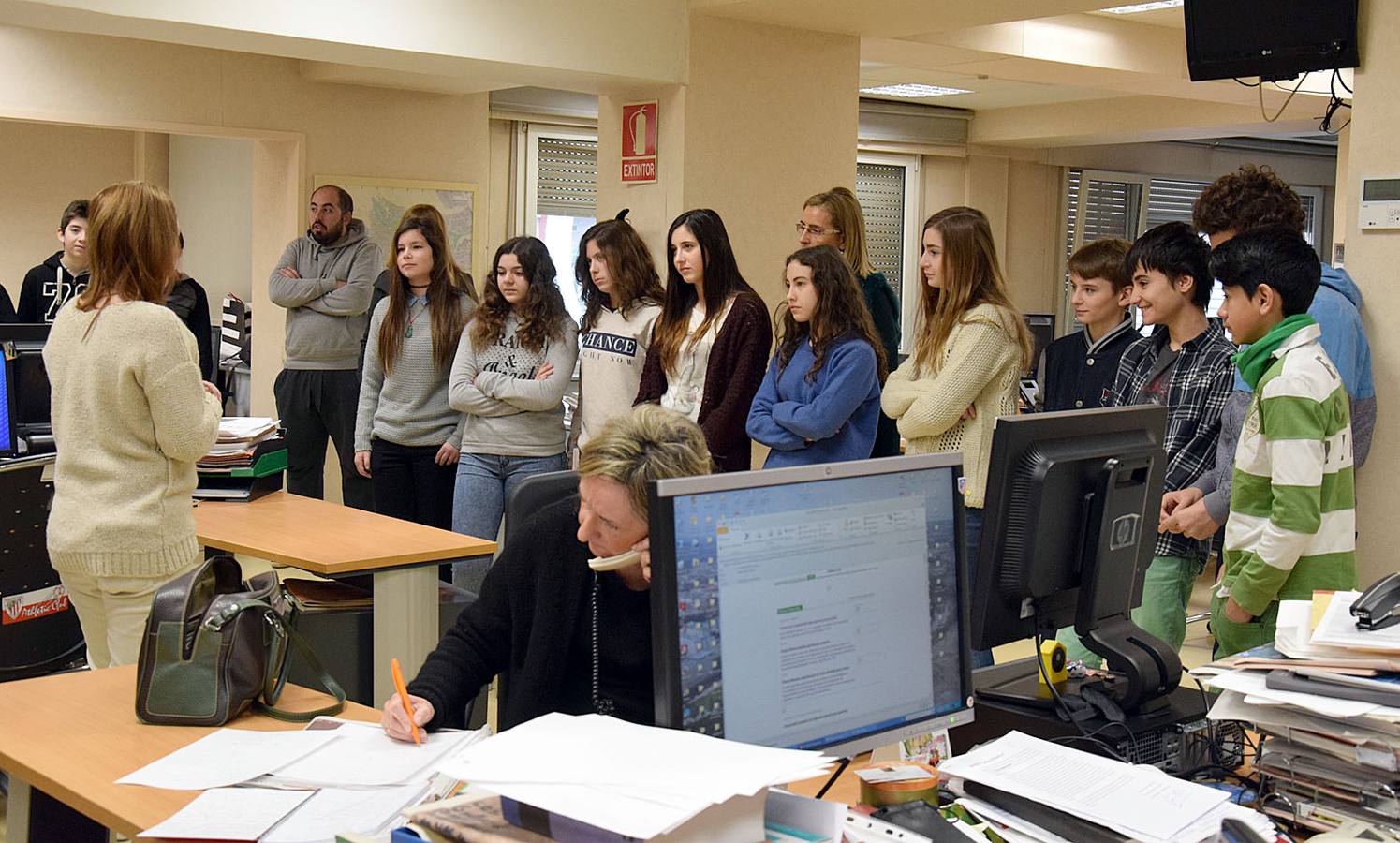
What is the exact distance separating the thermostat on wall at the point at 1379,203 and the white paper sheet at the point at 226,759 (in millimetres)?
2860

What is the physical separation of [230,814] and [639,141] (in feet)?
14.2

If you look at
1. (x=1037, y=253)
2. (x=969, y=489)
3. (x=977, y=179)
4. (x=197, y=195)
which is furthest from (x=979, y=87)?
(x=969, y=489)

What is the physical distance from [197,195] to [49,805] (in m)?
8.63

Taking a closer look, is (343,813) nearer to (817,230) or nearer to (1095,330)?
(817,230)

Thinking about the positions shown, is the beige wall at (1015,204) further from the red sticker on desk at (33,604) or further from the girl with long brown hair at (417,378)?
the red sticker on desk at (33,604)

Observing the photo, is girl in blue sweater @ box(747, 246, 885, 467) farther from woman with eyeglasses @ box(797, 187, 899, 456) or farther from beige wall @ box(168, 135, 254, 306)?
beige wall @ box(168, 135, 254, 306)

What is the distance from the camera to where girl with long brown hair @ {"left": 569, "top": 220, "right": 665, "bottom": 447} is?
465 centimetres

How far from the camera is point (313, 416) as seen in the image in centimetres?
633

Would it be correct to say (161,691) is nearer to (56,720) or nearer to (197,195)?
(56,720)

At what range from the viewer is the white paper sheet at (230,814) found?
181cm

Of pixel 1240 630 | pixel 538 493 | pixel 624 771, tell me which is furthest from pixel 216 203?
pixel 624 771

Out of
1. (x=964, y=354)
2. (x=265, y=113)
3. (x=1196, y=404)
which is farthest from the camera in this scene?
(x=265, y=113)

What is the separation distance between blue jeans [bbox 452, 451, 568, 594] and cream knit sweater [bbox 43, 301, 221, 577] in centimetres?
159

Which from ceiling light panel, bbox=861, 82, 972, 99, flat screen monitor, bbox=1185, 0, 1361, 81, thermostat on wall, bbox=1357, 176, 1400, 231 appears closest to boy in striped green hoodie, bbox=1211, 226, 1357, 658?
thermostat on wall, bbox=1357, 176, 1400, 231
